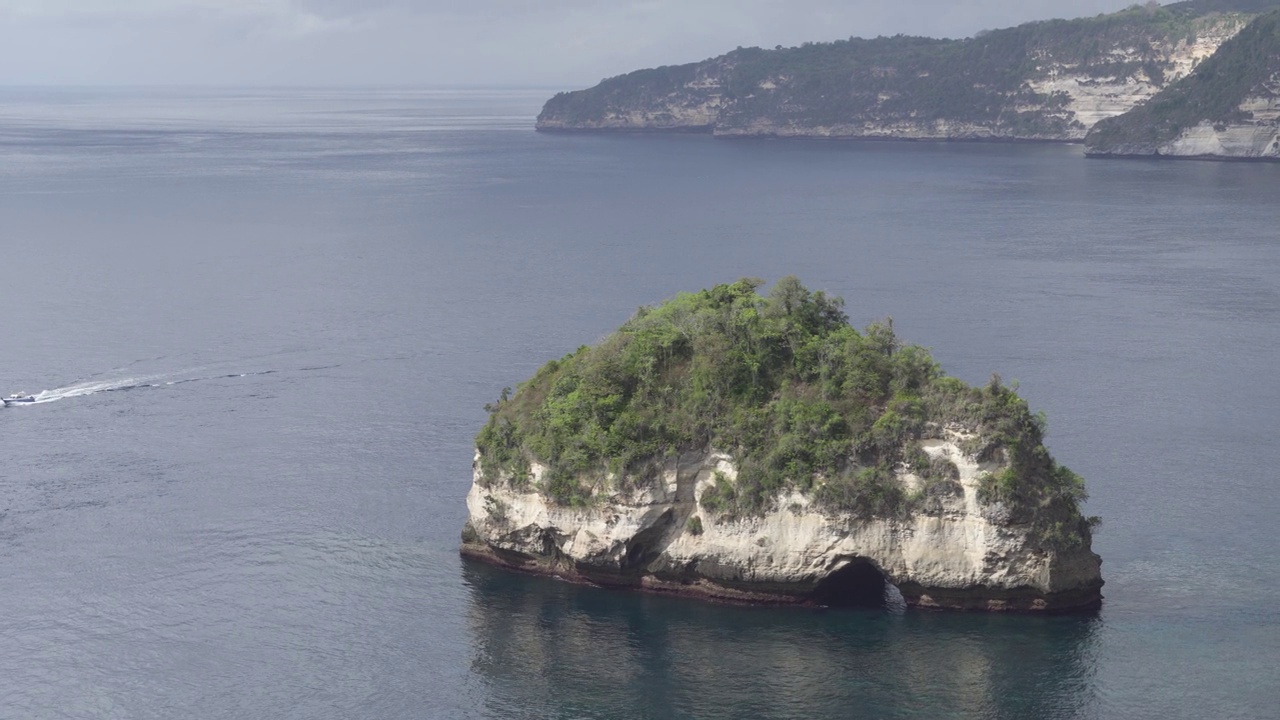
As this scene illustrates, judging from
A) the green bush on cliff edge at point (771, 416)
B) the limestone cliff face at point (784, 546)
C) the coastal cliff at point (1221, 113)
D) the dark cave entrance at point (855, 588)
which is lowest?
the dark cave entrance at point (855, 588)

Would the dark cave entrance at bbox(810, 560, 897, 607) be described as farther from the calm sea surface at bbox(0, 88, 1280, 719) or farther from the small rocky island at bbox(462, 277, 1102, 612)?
the calm sea surface at bbox(0, 88, 1280, 719)

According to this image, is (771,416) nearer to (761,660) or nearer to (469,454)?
(761,660)

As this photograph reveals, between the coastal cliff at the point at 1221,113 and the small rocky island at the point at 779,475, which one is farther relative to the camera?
the coastal cliff at the point at 1221,113

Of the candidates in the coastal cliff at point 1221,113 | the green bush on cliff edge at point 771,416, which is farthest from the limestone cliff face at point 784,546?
the coastal cliff at point 1221,113

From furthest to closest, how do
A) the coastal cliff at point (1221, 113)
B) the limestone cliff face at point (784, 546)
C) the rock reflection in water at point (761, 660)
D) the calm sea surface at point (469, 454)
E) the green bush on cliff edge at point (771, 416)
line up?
the coastal cliff at point (1221, 113) < the green bush on cliff edge at point (771, 416) < the limestone cliff face at point (784, 546) < the calm sea surface at point (469, 454) < the rock reflection in water at point (761, 660)

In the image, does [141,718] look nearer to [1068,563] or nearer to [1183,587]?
[1068,563]

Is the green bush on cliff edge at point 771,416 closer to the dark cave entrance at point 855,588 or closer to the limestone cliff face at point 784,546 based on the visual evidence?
the limestone cliff face at point 784,546

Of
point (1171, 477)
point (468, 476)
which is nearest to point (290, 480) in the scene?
point (468, 476)
